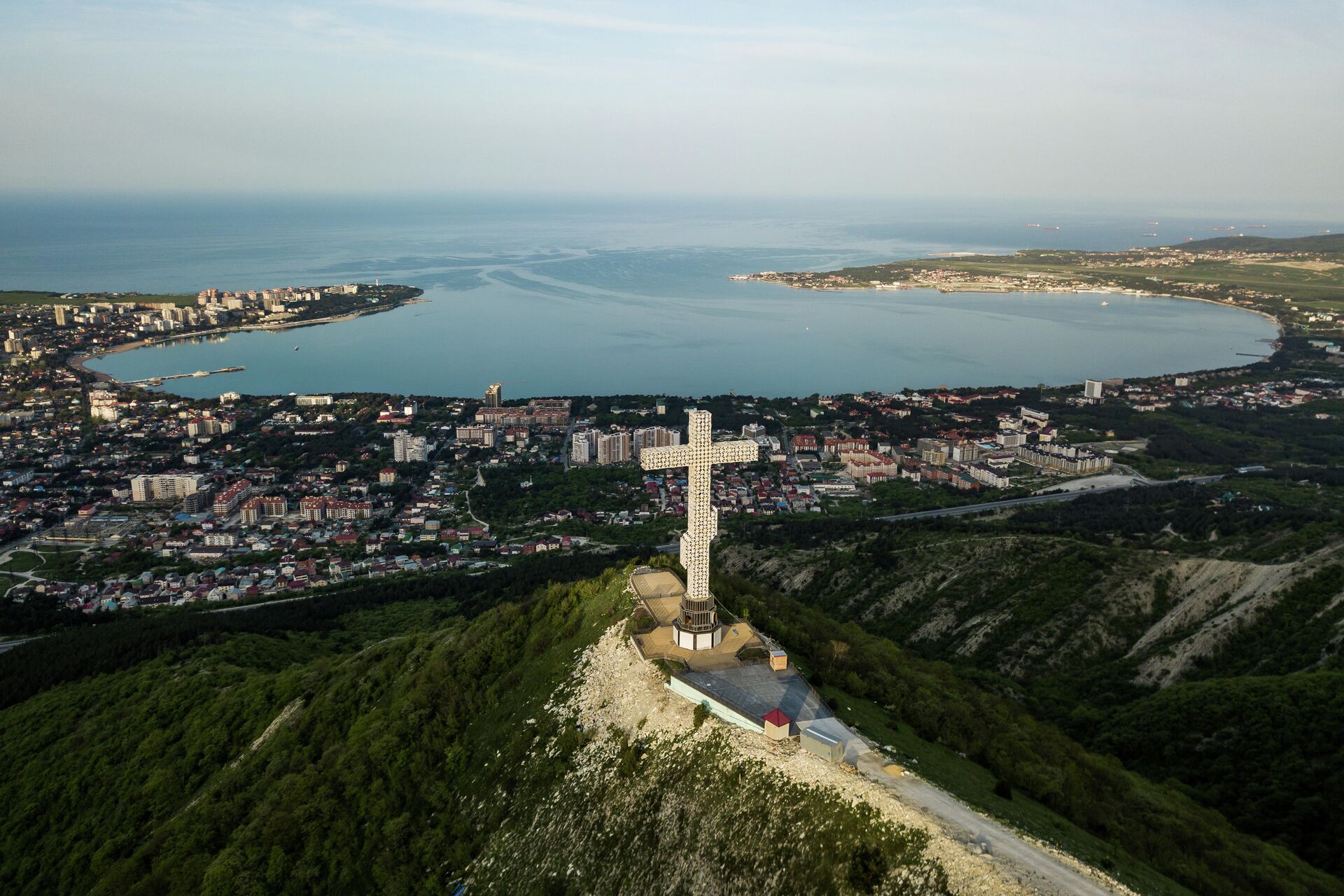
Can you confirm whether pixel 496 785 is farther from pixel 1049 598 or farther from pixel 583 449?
pixel 583 449

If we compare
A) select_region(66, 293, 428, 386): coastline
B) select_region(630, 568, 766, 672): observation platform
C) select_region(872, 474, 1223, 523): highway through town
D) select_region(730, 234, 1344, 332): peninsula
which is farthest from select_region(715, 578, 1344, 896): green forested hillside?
select_region(730, 234, 1344, 332): peninsula

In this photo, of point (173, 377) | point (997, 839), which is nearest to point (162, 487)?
point (173, 377)

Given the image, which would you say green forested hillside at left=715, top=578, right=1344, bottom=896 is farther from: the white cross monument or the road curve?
the white cross monument

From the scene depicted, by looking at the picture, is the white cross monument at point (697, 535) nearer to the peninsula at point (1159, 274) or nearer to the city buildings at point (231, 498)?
the city buildings at point (231, 498)

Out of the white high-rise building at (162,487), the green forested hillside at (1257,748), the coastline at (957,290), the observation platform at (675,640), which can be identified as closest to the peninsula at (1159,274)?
the coastline at (957,290)

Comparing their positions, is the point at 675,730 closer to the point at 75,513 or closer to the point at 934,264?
the point at 75,513
